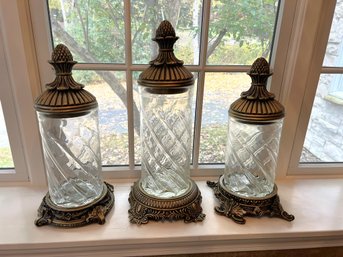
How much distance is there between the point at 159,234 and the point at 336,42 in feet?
2.99

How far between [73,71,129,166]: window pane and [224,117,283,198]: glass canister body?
1.31 feet

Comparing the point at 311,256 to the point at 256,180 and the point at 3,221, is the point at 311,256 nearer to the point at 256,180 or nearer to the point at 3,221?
the point at 256,180

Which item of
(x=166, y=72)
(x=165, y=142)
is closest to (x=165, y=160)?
(x=165, y=142)

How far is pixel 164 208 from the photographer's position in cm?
86

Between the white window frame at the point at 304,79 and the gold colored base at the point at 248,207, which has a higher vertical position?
the white window frame at the point at 304,79

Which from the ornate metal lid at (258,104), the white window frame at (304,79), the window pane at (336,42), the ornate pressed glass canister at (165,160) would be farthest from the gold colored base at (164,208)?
the window pane at (336,42)

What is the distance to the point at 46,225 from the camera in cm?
85

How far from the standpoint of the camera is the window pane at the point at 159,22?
34.7 inches

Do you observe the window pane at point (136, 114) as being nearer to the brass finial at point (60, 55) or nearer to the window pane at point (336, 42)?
the brass finial at point (60, 55)

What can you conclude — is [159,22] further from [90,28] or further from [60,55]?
[60,55]

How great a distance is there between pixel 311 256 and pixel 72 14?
1169mm

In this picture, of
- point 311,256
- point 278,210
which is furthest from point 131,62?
point 311,256

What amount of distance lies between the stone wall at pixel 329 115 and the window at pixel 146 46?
22cm

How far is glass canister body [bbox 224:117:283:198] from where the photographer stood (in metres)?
0.92
